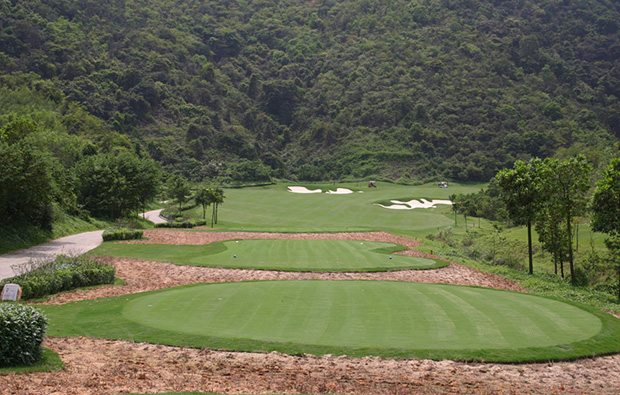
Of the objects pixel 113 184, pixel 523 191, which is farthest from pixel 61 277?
pixel 113 184

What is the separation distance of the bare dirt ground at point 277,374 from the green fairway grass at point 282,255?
11840mm

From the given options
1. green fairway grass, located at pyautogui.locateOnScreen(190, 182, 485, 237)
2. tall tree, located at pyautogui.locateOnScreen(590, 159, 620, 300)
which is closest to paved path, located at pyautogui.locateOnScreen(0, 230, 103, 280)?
green fairway grass, located at pyautogui.locateOnScreen(190, 182, 485, 237)

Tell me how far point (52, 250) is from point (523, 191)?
2521cm

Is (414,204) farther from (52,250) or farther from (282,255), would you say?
(52,250)

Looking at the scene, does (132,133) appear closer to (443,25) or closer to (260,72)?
(260,72)

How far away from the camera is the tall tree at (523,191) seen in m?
24.9

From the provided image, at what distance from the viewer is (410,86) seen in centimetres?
11869

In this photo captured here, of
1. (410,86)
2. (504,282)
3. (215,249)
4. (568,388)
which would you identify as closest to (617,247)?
(504,282)

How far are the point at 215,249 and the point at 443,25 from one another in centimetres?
13329

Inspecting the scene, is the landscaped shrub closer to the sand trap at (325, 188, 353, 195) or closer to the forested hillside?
the sand trap at (325, 188, 353, 195)

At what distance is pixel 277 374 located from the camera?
28.3 ft

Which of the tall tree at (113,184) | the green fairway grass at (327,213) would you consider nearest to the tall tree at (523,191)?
the green fairway grass at (327,213)

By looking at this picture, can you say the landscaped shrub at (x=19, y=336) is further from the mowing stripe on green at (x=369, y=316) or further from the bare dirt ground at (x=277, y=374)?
the mowing stripe on green at (x=369, y=316)

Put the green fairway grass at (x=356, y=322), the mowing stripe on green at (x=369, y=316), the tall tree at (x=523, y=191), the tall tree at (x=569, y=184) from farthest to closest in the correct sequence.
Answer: the tall tree at (x=523, y=191), the tall tree at (x=569, y=184), the mowing stripe on green at (x=369, y=316), the green fairway grass at (x=356, y=322)
